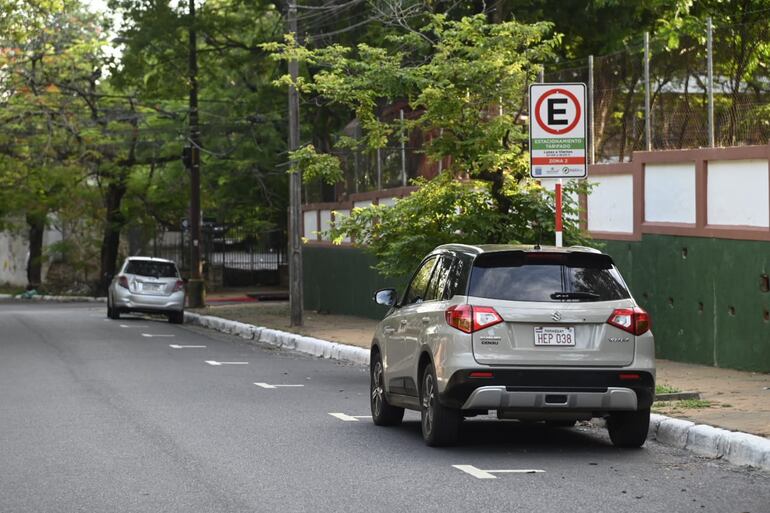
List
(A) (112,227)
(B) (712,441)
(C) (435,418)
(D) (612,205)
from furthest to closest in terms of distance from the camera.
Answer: (A) (112,227) < (D) (612,205) < (C) (435,418) < (B) (712,441)

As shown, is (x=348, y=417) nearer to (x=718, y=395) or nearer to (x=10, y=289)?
(x=718, y=395)

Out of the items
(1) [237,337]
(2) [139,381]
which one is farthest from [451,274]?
(1) [237,337]

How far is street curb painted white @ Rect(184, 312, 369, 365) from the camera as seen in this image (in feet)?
71.5

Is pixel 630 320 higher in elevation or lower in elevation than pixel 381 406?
higher

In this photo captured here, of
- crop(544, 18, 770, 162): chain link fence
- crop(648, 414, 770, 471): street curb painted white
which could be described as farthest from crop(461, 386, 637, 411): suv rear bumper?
crop(544, 18, 770, 162): chain link fence

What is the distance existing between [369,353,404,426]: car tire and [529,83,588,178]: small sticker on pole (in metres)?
3.11

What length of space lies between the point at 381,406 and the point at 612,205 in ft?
27.7

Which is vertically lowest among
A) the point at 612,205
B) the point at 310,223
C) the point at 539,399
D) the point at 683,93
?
the point at 539,399

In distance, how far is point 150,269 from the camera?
110ft

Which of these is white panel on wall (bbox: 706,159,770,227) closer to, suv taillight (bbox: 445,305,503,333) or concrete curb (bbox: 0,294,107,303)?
suv taillight (bbox: 445,305,503,333)

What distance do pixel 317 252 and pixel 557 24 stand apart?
9.32 metres

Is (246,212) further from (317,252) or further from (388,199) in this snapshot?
(388,199)

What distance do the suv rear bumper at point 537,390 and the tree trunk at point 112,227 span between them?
40.7m

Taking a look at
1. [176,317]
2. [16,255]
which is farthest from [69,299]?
[176,317]
